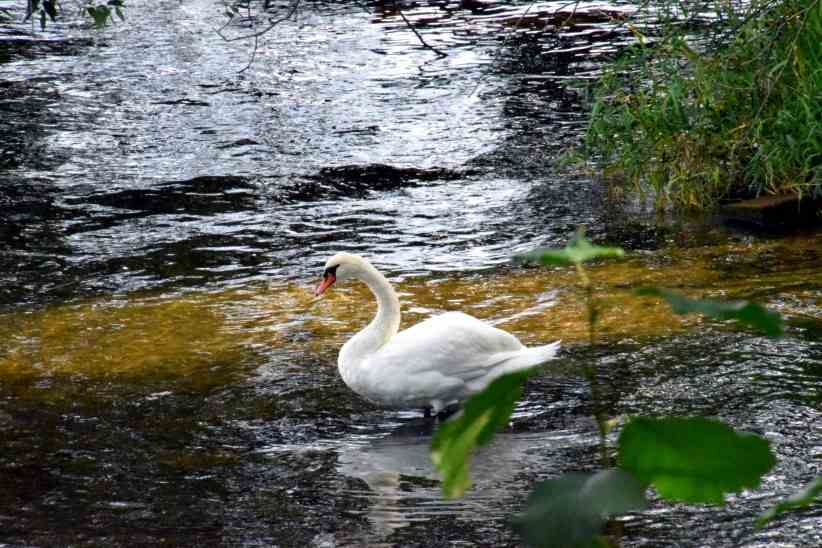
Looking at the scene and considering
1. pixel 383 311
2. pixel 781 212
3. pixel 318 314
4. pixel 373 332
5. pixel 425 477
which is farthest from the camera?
pixel 781 212

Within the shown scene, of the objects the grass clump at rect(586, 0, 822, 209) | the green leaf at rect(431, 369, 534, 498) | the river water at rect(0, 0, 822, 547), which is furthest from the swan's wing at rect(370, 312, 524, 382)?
the green leaf at rect(431, 369, 534, 498)

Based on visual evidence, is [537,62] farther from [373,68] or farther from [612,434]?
[612,434]

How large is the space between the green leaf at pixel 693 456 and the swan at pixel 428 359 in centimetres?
516

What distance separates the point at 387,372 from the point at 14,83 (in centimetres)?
1043

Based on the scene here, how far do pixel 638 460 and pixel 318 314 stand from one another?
7247 millimetres

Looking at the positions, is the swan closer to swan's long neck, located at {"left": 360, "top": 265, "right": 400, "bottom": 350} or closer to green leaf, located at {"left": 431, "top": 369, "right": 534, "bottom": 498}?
swan's long neck, located at {"left": 360, "top": 265, "right": 400, "bottom": 350}

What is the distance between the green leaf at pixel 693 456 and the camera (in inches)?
32.1

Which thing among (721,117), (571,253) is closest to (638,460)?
(571,253)

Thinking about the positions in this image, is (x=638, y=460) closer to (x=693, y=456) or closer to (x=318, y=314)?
(x=693, y=456)

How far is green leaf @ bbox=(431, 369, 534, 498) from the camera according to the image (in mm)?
850

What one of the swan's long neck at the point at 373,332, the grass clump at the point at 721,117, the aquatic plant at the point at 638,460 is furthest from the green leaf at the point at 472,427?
the grass clump at the point at 721,117

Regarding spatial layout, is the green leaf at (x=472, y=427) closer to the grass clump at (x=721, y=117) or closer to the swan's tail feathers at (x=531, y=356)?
the swan's tail feathers at (x=531, y=356)

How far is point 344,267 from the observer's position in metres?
6.66

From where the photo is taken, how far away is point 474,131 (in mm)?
12562
